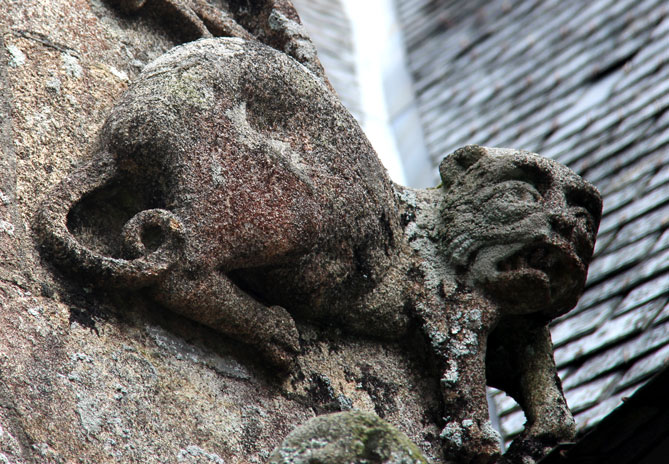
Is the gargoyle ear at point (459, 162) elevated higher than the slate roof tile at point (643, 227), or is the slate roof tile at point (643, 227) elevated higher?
the gargoyle ear at point (459, 162)

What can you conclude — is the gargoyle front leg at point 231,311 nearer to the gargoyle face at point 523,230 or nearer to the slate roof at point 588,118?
the gargoyle face at point 523,230

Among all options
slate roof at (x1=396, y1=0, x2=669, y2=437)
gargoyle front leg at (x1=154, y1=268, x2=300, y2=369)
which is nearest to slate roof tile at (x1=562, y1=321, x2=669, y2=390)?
slate roof at (x1=396, y1=0, x2=669, y2=437)

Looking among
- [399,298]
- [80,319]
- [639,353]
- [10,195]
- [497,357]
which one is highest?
[10,195]

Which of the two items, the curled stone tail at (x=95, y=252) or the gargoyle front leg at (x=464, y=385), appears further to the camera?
the gargoyle front leg at (x=464, y=385)

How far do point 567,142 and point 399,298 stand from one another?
333 centimetres

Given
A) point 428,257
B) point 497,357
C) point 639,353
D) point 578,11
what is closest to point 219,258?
point 428,257

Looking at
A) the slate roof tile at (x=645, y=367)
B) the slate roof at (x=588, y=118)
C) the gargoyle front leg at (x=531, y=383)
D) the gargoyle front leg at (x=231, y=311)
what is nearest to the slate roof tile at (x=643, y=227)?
A: the slate roof at (x=588, y=118)

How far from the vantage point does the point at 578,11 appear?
22.3ft

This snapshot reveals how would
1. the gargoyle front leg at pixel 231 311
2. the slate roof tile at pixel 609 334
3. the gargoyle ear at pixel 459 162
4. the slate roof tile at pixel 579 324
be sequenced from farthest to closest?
the slate roof tile at pixel 579 324, the slate roof tile at pixel 609 334, the gargoyle ear at pixel 459 162, the gargoyle front leg at pixel 231 311

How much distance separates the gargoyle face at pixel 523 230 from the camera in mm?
2615

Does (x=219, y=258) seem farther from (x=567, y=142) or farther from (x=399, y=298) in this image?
(x=567, y=142)

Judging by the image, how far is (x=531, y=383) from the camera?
2717 millimetres

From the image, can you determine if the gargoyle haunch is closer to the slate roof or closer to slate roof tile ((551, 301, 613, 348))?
the slate roof

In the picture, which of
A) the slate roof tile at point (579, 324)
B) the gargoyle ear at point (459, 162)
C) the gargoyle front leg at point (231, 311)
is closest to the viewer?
the gargoyle front leg at point (231, 311)
